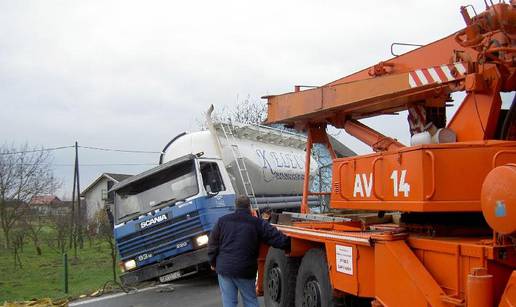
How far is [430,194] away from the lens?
174 inches

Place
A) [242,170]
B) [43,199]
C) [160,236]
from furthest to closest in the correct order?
[43,199], [242,170], [160,236]

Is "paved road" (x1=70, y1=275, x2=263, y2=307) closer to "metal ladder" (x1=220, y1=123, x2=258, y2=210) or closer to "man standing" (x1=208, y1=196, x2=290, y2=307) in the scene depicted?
"metal ladder" (x1=220, y1=123, x2=258, y2=210)

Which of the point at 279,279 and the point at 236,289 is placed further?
the point at 279,279

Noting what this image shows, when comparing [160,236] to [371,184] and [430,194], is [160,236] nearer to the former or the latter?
[371,184]

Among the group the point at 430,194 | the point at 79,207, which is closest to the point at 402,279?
the point at 430,194

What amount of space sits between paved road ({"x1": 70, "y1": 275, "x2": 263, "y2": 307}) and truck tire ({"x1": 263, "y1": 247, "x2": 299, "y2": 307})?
1878 mm

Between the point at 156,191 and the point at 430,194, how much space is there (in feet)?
25.2

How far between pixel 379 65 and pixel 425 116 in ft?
3.07

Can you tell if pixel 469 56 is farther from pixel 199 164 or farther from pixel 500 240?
pixel 199 164

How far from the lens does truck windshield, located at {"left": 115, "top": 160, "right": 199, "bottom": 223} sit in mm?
11109

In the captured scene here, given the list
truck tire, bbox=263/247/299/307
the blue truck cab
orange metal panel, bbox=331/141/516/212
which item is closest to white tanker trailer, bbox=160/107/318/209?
the blue truck cab

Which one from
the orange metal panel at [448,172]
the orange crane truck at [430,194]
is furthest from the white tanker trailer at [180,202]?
the orange metal panel at [448,172]

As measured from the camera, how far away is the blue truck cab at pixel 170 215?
1076 centimetres

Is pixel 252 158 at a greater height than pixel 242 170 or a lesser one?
greater
